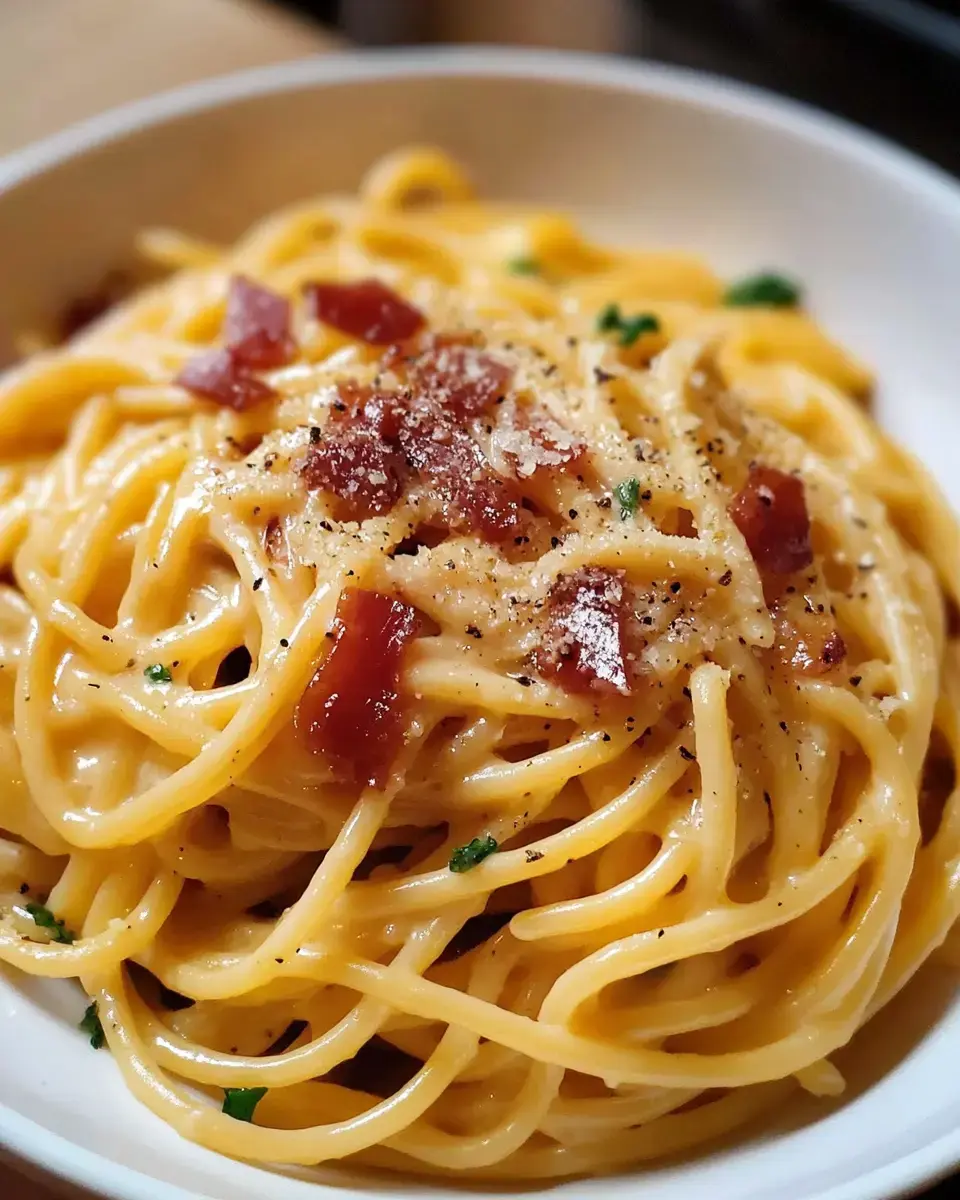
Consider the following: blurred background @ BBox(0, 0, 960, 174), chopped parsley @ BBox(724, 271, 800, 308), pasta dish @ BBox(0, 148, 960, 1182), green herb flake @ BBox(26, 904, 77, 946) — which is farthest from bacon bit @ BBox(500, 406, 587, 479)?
blurred background @ BBox(0, 0, 960, 174)

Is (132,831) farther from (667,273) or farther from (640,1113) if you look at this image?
(667,273)

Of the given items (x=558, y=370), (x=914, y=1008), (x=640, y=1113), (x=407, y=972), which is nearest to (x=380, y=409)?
(x=558, y=370)

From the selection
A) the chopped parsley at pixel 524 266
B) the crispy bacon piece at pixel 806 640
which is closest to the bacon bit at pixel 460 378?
the crispy bacon piece at pixel 806 640

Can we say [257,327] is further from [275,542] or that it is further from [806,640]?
[806,640]

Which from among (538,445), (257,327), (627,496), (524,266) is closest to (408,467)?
(538,445)

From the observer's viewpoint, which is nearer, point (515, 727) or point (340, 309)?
point (515, 727)

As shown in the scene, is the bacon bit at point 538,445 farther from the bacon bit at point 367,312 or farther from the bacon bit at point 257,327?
the bacon bit at point 257,327

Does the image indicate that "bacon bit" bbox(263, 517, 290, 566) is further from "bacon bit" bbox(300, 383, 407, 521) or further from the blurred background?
the blurred background
